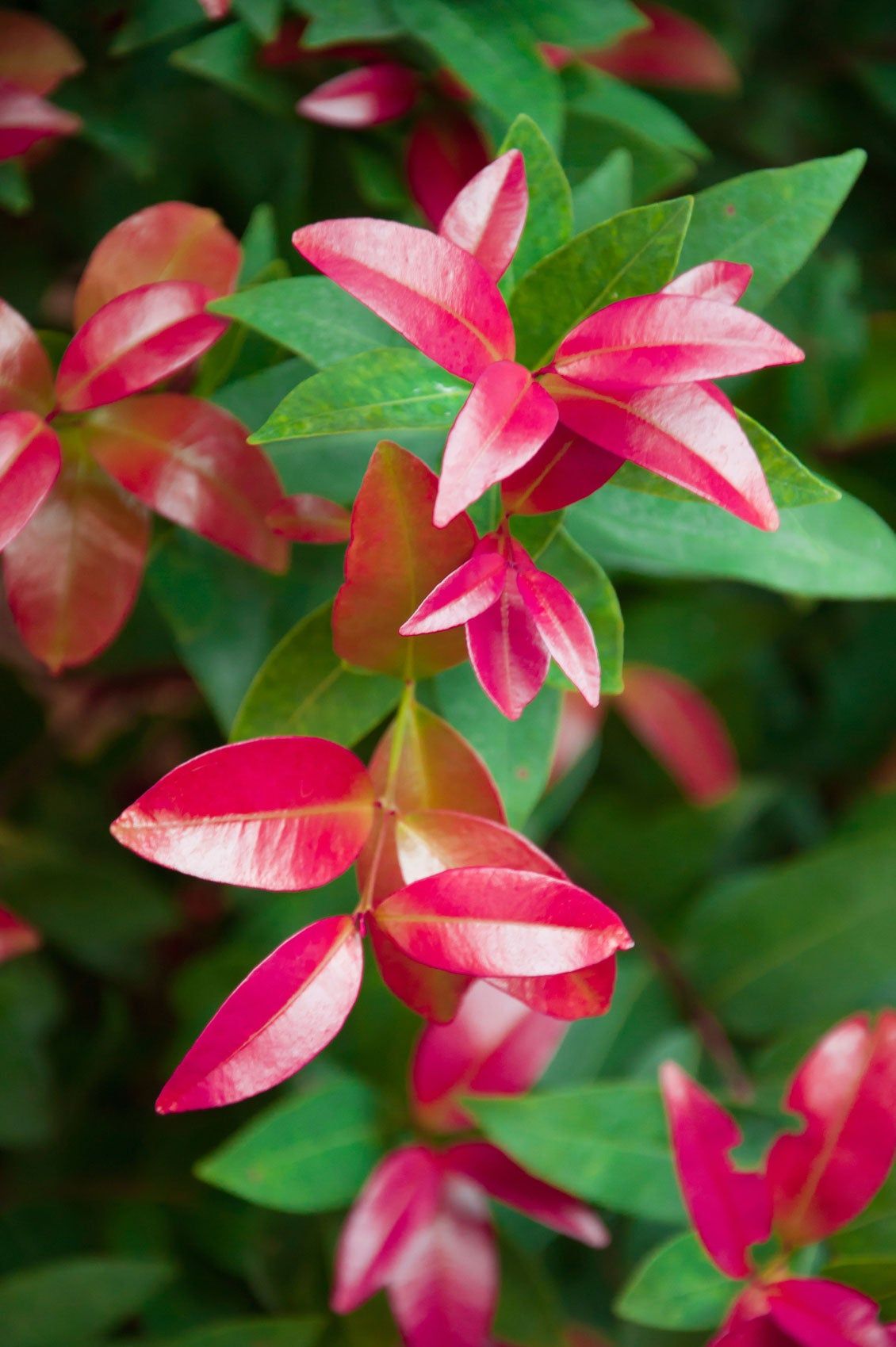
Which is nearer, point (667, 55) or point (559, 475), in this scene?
point (559, 475)

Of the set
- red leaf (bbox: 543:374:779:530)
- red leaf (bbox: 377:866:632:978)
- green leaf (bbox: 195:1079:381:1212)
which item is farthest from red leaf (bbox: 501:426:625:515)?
green leaf (bbox: 195:1079:381:1212)

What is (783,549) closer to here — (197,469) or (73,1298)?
(197,469)

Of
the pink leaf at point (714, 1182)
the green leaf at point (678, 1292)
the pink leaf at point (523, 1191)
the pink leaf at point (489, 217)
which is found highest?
the pink leaf at point (489, 217)

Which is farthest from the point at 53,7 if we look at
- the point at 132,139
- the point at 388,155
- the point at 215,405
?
the point at 215,405

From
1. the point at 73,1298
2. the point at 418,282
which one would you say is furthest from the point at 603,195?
the point at 73,1298

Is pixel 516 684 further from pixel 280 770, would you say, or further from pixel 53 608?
pixel 53 608

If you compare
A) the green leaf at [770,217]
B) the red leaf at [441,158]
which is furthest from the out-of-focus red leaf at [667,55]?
the green leaf at [770,217]

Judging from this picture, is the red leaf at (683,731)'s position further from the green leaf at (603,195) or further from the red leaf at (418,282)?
the red leaf at (418,282)
